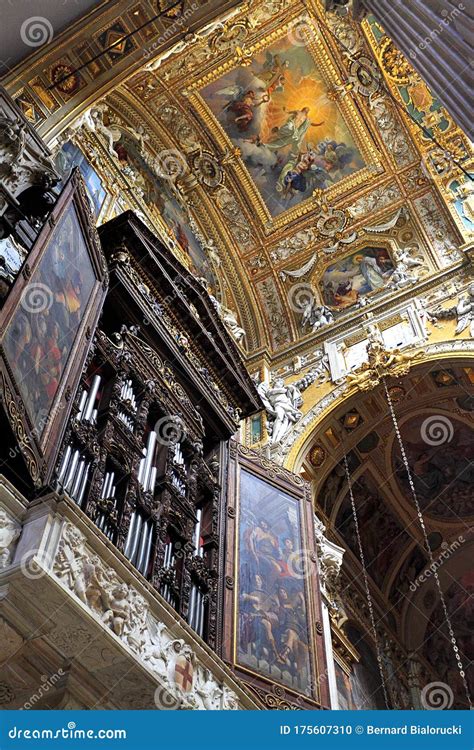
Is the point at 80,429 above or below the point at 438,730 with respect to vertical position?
above

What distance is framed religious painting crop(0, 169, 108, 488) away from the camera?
511 cm

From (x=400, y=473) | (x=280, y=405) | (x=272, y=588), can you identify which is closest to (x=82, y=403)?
(x=272, y=588)

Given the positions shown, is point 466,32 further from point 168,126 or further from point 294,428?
point 168,126

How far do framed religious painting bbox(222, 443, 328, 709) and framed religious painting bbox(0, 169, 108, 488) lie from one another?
2.93 metres

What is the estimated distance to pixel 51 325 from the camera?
6180mm

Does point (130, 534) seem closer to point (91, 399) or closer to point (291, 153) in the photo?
point (91, 399)

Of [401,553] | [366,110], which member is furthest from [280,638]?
[366,110]

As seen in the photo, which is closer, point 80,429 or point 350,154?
point 80,429

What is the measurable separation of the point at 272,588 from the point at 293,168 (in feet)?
35.8

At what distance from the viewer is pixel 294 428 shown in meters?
13.1

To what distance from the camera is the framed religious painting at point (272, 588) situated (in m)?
7.16

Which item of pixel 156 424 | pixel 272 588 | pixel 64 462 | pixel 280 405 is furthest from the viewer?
pixel 280 405

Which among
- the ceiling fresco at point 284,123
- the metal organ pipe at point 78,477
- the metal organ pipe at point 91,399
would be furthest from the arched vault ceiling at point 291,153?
the metal organ pipe at point 78,477

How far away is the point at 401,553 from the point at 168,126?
10610 millimetres
